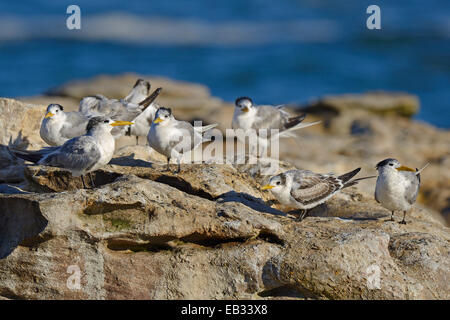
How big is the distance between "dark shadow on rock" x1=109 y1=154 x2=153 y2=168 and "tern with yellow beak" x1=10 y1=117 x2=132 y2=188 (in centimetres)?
65

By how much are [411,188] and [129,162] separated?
3049 millimetres

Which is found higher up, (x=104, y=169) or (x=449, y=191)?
(x=449, y=191)

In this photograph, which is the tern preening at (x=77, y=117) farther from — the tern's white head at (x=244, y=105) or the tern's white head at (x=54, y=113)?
the tern's white head at (x=244, y=105)

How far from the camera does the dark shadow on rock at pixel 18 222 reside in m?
6.03

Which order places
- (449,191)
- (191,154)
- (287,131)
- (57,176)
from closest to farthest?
(57,176) → (191,154) → (287,131) → (449,191)

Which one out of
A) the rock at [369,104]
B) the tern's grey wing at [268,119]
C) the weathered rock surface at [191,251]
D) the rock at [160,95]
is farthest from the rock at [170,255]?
the rock at [369,104]

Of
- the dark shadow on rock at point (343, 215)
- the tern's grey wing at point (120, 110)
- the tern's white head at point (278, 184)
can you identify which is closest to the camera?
the tern's white head at point (278, 184)

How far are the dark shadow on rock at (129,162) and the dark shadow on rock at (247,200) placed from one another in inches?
46.6

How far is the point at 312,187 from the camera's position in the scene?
7320 millimetres

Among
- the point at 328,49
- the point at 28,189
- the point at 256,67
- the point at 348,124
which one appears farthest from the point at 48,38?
the point at 28,189

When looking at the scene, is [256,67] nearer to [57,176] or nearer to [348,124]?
[348,124]

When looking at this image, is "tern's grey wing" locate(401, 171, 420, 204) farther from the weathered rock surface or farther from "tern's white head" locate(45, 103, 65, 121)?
"tern's white head" locate(45, 103, 65, 121)

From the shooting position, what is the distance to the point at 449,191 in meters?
12.4

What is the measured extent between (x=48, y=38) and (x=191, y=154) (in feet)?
94.2
